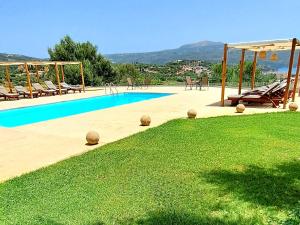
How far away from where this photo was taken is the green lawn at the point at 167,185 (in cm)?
362

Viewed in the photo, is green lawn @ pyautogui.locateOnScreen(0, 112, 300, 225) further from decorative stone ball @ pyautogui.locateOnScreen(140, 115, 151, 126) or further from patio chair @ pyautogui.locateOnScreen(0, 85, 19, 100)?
patio chair @ pyautogui.locateOnScreen(0, 85, 19, 100)

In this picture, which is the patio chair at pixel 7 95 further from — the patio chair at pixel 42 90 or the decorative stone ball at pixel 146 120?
the decorative stone ball at pixel 146 120

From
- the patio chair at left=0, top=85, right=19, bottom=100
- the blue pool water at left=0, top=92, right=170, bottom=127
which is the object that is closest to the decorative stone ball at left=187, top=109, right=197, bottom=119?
the blue pool water at left=0, top=92, right=170, bottom=127

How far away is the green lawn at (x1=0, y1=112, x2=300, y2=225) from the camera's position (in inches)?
143

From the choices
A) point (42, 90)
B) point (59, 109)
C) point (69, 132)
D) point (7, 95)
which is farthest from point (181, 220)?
point (42, 90)

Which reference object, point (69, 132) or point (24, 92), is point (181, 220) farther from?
point (24, 92)

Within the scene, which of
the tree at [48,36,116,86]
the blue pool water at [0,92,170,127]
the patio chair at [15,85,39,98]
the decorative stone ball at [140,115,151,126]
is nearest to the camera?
the decorative stone ball at [140,115,151,126]

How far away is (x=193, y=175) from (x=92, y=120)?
584 centimetres

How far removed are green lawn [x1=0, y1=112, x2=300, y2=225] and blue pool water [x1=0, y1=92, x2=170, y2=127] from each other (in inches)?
264

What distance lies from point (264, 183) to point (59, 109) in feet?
39.6

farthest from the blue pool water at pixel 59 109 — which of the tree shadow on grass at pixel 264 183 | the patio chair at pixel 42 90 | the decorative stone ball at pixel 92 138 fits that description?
the tree shadow on grass at pixel 264 183

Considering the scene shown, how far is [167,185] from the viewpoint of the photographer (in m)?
4.48

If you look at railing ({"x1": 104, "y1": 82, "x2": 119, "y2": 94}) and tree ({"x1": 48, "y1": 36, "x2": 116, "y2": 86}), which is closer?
railing ({"x1": 104, "y1": 82, "x2": 119, "y2": 94})

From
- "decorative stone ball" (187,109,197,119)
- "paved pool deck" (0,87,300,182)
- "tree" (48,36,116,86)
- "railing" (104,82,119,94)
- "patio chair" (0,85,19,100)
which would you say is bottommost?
"railing" (104,82,119,94)
